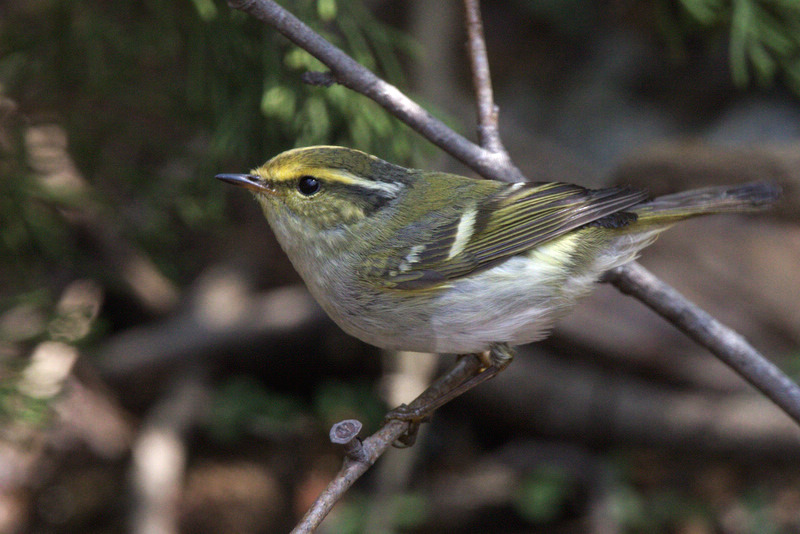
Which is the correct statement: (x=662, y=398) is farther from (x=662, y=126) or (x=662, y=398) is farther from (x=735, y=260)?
(x=662, y=126)

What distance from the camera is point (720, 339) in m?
2.19

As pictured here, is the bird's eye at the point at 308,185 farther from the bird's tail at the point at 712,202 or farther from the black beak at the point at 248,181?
the bird's tail at the point at 712,202

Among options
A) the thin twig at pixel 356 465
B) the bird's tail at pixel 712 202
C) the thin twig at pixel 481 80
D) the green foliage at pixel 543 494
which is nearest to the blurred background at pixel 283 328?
the green foliage at pixel 543 494

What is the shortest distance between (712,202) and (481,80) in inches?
31.0

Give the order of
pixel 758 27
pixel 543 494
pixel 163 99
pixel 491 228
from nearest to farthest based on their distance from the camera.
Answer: pixel 491 228, pixel 758 27, pixel 163 99, pixel 543 494

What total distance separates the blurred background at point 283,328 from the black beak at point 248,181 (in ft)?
1.73

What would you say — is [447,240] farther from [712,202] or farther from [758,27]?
[758,27]

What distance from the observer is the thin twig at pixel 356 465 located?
168 centimetres

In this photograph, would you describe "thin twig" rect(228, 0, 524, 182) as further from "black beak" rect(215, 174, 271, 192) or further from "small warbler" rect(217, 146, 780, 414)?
"black beak" rect(215, 174, 271, 192)

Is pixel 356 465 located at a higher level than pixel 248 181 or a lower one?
lower

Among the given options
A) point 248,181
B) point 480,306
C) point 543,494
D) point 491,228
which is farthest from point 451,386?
point 543,494

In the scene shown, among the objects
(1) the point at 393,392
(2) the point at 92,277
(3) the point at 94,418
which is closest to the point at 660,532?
(1) the point at 393,392

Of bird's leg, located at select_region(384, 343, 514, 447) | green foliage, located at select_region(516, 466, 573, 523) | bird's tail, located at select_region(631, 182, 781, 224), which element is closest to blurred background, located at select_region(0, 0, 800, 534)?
green foliage, located at select_region(516, 466, 573, 523)

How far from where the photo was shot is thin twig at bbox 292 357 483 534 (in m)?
1.68
